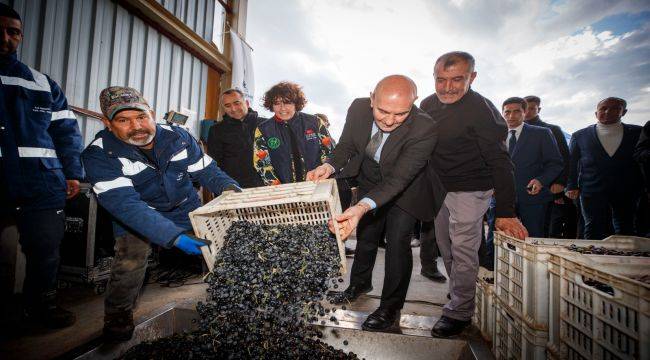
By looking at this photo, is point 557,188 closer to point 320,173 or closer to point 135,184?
point 320,173

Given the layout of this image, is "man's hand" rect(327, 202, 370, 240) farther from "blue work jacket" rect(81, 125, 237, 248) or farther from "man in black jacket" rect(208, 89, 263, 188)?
"man in black jacket" rect(208, 89, 263, 188)

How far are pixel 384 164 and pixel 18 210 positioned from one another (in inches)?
102

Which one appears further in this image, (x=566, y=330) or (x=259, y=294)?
(x=259, y=294)

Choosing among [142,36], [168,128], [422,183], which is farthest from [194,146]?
[142,36]

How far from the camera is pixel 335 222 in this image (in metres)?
1.63

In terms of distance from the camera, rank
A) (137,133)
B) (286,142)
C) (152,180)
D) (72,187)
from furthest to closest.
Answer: (286,142) < (72,187) < (152,180) < (137,133)

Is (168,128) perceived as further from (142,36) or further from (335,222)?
(142,36)

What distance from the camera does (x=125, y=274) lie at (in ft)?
6.51

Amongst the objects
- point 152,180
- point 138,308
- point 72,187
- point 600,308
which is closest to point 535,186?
point 600,308

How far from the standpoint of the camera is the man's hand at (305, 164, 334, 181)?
2225 millimetres

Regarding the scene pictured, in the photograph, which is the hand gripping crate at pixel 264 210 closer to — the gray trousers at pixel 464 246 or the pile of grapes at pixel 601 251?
the gray trousers at pixel 464 246

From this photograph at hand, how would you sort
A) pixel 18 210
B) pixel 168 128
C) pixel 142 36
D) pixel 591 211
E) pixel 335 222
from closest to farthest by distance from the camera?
pixel 335 222 < pixel 18 210 < pixel 168 128 < pixel 591 211 < pixel 142 36

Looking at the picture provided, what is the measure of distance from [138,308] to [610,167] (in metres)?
5.36

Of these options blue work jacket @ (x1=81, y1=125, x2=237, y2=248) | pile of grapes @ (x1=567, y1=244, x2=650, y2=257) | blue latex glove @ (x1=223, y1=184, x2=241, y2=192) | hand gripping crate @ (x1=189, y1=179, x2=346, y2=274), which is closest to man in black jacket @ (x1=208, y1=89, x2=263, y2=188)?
blue work jacket @ (x1=81, y1=125, x2=237, y2=248)
